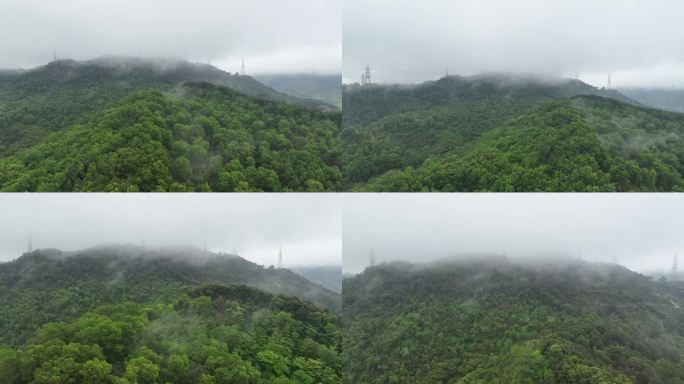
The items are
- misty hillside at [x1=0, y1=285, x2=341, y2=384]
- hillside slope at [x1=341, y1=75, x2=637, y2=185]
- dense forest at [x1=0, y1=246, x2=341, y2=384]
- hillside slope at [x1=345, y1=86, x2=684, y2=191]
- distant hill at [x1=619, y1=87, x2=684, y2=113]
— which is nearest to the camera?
misty hillside at [x1=0, y1=285, x2=341, y2=384]

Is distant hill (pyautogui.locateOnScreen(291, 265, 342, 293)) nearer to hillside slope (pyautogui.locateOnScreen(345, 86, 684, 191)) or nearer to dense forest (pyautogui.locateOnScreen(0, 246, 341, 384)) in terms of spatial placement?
dense forest (pyautogui.locateOnScreen(0, 246, 341, 384))

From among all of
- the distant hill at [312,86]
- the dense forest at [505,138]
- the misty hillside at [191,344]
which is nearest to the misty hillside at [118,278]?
the misty hillside at [191,344]

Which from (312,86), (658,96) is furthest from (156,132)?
(658,96)

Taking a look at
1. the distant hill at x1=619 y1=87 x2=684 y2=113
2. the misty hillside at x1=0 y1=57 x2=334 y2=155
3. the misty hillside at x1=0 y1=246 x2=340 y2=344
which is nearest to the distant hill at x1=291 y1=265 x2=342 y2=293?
the misty hillside at x1=0 y1=246 x2=340 y2=344

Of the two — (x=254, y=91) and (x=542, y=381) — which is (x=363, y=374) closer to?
(x=542, y=381)

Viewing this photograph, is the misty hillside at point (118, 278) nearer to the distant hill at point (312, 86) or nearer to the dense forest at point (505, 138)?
the dense forest at point (505, 138)

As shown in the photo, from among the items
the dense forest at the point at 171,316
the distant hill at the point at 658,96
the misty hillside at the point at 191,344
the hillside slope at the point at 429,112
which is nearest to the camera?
the misty hillside at the point at 191,344
